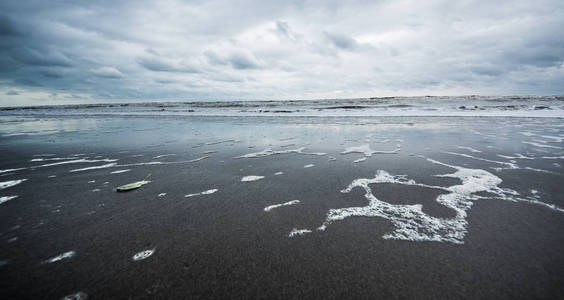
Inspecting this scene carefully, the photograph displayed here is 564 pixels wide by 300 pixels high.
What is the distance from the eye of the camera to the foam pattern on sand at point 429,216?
8.07ft

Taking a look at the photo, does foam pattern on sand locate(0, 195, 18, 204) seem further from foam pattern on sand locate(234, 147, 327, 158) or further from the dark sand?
foam pattern on sand locate(234, 147, 327, 158)

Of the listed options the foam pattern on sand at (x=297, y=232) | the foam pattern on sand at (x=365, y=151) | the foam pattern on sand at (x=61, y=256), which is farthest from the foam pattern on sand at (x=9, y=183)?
the foam pattern on sand at (x=365, y=151)

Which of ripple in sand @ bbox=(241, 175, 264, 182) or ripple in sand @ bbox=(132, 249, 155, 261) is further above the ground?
ripple in sand @ bbox=(241, 175, 264, 182)

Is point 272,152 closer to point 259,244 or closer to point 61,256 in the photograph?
point 259,244

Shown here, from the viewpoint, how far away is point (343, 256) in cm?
212

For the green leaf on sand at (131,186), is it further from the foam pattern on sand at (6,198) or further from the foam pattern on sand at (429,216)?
the foam pattern on sand at (429,216)

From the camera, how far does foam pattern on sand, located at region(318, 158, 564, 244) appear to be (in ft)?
8.07

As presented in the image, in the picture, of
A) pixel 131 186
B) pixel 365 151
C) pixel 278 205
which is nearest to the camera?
pixel 278 205

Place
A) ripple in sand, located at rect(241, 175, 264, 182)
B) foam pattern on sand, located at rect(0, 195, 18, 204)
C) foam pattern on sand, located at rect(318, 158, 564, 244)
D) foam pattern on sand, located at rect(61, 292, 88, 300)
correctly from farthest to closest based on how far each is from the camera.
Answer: ripple in sand, located at rect(241, 175, 264, 182) → foam pattern on sand, located at rect(0, 195, 18, 204) → foam pattern on sand, located at rect(318, 158, 564, 244) → foam pattern on sand, located at rect(61, 292, 88, 300)

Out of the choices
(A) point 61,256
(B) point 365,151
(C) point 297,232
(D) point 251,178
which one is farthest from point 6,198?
(B) point 365,151

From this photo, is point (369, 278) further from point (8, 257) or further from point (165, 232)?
point (8, 257)

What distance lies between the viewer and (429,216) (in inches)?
110

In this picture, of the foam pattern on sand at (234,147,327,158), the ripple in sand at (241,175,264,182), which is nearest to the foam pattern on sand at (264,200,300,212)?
the ripple in sand at (241,175,264,182)

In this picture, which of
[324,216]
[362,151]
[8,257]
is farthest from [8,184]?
[362,151]
